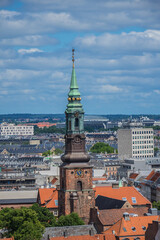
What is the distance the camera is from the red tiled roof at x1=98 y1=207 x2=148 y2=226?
327 feet

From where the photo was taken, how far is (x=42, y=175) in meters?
179

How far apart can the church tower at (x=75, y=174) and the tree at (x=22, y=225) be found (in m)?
10.3

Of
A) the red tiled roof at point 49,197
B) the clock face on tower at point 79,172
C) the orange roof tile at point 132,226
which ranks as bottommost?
the orange roof tile at point 132,226

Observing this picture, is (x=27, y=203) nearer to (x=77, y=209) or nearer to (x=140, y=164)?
(x=77, y=209)

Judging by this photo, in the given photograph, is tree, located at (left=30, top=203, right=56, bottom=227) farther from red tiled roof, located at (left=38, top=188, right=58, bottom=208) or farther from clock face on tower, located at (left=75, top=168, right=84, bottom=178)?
red tiled roof, located at (left=38, top=188, right=58, bottom=208)

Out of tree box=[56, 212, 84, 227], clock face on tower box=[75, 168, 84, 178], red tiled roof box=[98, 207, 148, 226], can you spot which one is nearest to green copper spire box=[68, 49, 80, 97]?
clock face on tower box=[75, 168, 84, 178]

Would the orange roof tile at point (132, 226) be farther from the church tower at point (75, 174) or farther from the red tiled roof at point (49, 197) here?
the red tiled roof at point (49, 197)

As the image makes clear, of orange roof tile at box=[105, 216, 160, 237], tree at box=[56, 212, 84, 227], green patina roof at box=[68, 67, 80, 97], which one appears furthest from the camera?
green patina roof at box=[68, 67, 80, 97]

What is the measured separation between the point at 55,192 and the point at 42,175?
2193 inches

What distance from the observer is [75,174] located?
356 ft

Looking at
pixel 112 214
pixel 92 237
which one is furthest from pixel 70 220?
pixel 92 237

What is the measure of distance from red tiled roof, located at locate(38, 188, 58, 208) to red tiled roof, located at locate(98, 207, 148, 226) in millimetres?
17815

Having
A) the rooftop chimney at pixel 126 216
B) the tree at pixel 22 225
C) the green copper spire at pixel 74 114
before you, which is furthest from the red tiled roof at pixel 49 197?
the rooftop chimney at pixel 126 216

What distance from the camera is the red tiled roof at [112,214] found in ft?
327
